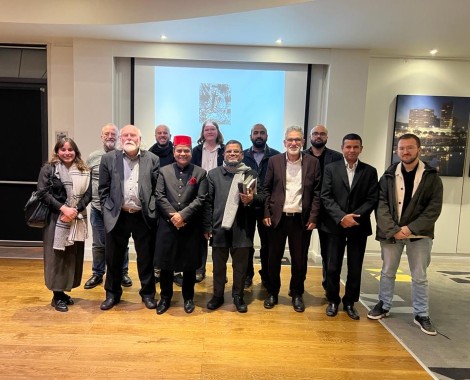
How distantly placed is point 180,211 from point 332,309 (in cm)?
165

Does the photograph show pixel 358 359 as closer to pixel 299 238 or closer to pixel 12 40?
pixel 299 238

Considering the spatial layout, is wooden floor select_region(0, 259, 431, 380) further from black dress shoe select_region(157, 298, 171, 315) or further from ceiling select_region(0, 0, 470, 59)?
ceiling select_region(0, 0, 470, 59)

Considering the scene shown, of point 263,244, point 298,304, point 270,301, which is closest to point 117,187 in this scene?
point 263,244

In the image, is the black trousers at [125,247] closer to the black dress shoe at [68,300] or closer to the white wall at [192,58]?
the black dress shoe at [68,300]

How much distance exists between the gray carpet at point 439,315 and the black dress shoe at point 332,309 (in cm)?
32

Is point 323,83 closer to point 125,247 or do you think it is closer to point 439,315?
point 439,315

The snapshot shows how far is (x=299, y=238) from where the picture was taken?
3484 mm

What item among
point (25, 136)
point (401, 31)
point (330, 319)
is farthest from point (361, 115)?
point (25, 136)

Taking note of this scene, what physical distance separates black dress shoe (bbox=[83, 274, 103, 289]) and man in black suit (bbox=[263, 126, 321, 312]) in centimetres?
188

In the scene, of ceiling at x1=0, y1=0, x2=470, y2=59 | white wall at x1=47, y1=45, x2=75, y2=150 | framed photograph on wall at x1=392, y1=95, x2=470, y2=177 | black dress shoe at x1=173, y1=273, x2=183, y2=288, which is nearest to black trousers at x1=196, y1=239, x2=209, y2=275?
black dress shoe at x1=173, y1=273, x2=183, y2=288

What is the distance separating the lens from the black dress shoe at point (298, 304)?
11.5 ft

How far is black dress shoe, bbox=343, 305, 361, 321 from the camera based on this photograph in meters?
3.40

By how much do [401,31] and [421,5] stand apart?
80 centimetres

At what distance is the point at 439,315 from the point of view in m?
3.56
